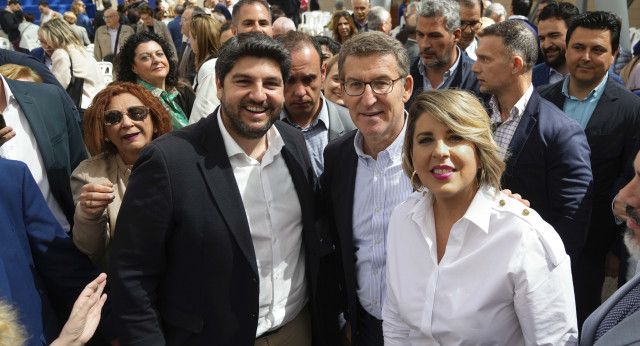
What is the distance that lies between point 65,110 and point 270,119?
5.51ft

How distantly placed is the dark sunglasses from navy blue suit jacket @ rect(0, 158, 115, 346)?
69 centimetres

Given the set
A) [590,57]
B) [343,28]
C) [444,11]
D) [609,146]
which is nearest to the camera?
[609,146]

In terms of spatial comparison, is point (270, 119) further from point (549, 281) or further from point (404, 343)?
point (549, 281)

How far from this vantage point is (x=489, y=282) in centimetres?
181

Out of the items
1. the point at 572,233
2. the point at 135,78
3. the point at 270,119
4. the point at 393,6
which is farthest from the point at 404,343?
the point at 393,6

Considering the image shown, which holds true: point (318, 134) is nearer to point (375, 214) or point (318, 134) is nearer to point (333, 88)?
point (375, 214)

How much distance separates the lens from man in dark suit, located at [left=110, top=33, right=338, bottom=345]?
217 cm

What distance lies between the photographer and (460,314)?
1.85 metres

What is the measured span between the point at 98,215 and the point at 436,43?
2.89 meters

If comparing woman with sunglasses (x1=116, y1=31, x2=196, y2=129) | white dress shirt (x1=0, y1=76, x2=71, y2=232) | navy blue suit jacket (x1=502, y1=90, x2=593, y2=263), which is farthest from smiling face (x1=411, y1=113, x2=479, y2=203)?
woman with sunglasses (x1=116, y1=31, x2=196, y2=129)

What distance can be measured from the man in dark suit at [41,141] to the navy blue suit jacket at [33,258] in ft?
2.26

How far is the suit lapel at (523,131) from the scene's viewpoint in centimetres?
297

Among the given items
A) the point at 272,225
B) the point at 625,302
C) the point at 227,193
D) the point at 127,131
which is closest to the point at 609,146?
the point at 625,302

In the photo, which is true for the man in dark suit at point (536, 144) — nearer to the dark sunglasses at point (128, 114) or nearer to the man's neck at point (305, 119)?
the man's neck at point (305, 119)
